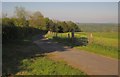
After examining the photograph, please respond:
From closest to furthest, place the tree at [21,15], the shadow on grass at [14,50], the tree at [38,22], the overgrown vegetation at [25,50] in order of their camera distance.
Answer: the overgrown vegetation at [25,50] → the shadow on grass at [14,50] → the tree at [21,15] → the tree at [38,22]

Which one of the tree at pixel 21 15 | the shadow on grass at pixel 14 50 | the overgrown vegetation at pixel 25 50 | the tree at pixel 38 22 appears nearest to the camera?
the overgrown vegetation at pixel 25 50

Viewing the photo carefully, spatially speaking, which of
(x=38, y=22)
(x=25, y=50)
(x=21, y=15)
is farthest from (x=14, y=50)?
(x=38, y=22)

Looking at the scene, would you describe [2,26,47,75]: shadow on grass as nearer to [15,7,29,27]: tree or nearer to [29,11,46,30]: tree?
[15,7,29,27]: tree

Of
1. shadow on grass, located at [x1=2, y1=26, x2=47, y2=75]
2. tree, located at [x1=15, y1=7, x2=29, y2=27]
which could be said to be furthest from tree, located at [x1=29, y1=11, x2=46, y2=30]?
shadow on grass, located at [x1=2, y1=26, x2=47, y2=75]

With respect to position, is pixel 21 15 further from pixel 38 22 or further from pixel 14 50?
pixel 14 50

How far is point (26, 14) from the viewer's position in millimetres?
58594

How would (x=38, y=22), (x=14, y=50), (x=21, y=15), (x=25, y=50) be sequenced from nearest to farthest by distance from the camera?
(x=14, y=50) < (x=25, y=50) < (x=21, y=15) < (x=38, y=22)

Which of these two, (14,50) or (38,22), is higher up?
(38,22)

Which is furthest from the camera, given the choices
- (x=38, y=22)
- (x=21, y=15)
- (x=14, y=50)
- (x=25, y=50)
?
(x=38, y=22)

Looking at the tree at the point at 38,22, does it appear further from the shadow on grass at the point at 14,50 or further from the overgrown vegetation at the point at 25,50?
the shadow on grass at the point at 14,50

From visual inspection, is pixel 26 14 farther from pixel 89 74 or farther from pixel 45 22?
pixel 89 74

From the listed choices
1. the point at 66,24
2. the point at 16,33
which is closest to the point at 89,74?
the point at 16,33

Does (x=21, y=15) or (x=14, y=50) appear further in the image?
(x=21, y=15)

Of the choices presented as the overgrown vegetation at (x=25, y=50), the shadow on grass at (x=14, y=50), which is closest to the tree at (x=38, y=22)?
the overgrown vegetation at (x=25, y=50)
